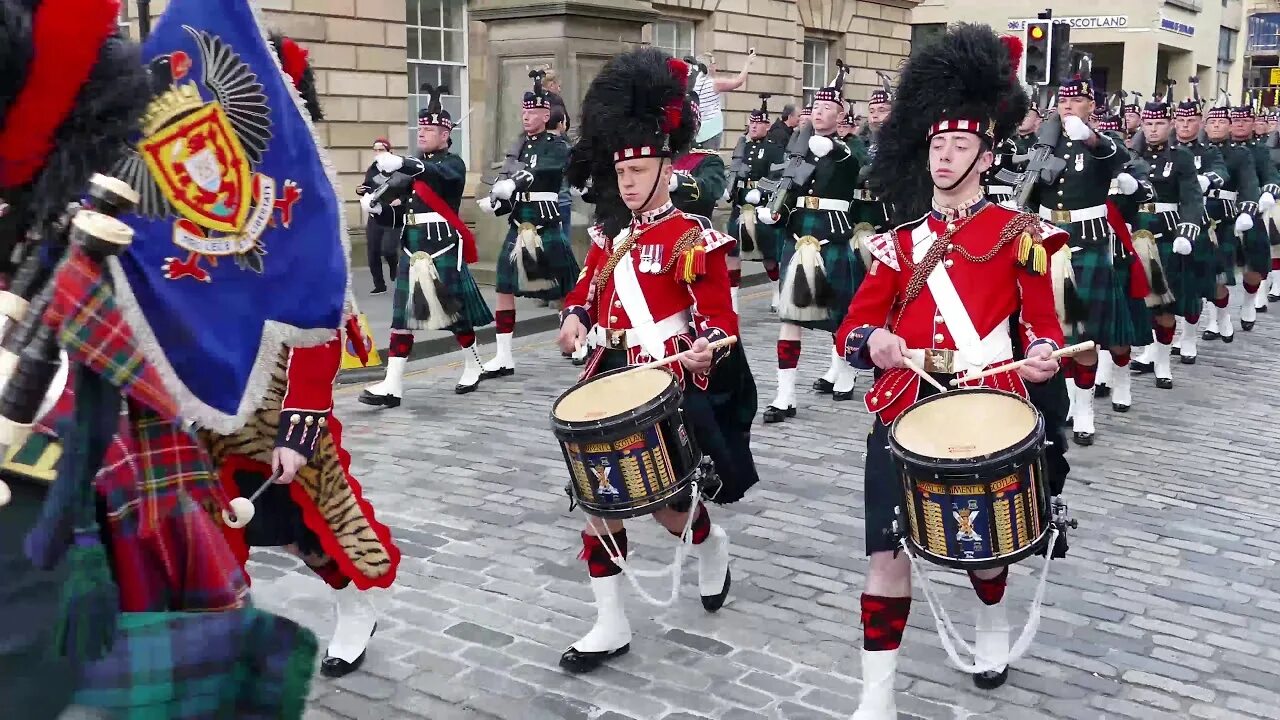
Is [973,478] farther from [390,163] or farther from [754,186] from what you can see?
[754,186]

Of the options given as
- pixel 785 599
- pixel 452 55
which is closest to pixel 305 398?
pixel 785 599

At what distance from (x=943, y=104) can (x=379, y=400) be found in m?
5.40

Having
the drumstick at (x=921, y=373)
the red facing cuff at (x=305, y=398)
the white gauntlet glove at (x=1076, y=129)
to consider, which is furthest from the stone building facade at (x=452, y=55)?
the red facing cuff at (x=305, y=398)

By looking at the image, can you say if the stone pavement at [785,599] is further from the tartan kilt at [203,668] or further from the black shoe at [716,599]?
the tartan kilt at [203,668]

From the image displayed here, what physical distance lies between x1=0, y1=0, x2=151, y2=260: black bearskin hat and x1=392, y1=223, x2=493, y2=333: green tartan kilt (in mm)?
6626

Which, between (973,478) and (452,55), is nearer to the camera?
(973,478)

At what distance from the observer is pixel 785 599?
4934 millimetres

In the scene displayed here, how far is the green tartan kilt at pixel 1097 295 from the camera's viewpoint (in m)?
8.00

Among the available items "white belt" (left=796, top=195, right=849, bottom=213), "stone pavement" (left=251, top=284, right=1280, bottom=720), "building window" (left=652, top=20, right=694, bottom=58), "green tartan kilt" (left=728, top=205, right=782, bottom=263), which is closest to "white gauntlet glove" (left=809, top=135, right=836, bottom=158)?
"white belt" (left=796, top=195, right=849, bottom=213)

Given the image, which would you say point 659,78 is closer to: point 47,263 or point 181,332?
point 181,332

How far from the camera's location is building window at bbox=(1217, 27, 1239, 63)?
1927 inches

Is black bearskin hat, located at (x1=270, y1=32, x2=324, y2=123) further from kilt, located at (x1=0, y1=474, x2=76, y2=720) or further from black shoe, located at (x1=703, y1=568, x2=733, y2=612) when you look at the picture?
black shoe, located at (x1=703, y1=568, x2=733, y2=612)

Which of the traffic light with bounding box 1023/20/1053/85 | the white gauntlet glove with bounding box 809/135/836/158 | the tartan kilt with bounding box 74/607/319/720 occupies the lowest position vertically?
the tartan kilt with bounding box 74/607/319/720

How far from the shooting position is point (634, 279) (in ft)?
14.7
